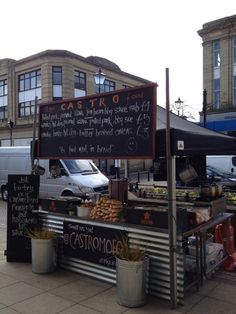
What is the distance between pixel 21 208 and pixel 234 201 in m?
4.03

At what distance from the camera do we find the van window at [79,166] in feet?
45.1

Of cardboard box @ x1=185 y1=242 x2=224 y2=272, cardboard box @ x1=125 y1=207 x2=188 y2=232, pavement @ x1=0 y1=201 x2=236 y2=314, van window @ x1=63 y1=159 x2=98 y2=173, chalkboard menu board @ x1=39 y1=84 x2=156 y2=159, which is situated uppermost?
chalkboard menu board @ x1=39 y1=84 x2=156 y2=159

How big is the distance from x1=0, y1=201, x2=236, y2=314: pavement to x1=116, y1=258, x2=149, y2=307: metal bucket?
0.09 metres

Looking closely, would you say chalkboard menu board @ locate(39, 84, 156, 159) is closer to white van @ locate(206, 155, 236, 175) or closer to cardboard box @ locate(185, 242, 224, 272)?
cardboard box @ locate(185, 242, 224, 272)

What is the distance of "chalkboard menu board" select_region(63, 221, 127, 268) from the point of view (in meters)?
5.29

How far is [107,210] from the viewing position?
563cm

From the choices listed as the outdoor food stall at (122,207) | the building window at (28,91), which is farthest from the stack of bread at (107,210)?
the building window at (28,91)

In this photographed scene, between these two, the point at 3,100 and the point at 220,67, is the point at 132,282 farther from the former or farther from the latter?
the point at 3,100

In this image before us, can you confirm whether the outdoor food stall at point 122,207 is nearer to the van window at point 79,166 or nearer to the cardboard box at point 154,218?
the cardboard box at point 154,218

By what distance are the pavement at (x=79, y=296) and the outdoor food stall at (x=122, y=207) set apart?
16 cm

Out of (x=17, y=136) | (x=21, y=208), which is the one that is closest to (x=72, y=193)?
(x=21, y=208)

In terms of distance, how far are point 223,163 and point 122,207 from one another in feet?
51.6

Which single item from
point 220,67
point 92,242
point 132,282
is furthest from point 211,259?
point 220,67

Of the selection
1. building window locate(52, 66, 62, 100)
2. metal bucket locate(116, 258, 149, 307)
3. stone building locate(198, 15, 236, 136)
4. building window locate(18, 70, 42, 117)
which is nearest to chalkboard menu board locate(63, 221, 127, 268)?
metal bucket locate(116, 258, 149, 307)
